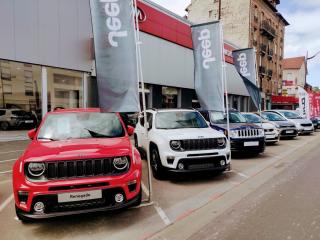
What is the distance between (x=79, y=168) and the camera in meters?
4.10

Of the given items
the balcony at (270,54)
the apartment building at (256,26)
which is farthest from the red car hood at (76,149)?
the balcony at (270,54)

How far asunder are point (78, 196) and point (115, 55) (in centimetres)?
279

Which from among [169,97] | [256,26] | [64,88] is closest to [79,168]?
[64,88]

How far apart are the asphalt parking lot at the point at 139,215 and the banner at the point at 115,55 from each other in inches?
73.0

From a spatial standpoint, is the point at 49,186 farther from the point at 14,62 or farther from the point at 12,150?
the point at 14,62

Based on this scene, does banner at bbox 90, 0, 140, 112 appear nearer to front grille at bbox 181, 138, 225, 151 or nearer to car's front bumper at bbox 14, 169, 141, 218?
front grille at bbox 181, 138, 225, 151

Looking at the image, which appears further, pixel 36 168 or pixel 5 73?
pixel 5 73

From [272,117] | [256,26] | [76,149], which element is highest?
[256,26]

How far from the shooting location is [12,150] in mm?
10695

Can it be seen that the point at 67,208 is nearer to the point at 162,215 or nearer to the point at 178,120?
the point at 162,215

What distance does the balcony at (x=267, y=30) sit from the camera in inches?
1579

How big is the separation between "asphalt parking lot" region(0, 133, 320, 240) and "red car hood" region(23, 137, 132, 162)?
102 cm

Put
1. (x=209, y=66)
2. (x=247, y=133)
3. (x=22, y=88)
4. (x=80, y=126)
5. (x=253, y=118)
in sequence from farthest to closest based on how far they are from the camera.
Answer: (x=22, y=88) < (x=253, y=118) < (x=209, y=66) < (x=247, y=133) < (x=80, y=126)

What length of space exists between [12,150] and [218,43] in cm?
822
